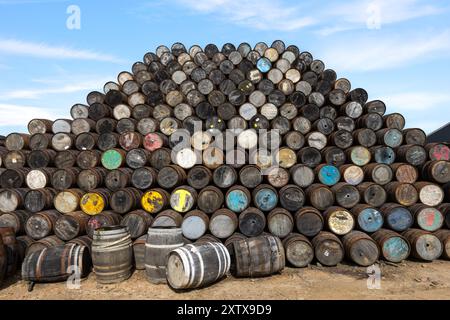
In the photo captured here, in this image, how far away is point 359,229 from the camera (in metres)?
6.20

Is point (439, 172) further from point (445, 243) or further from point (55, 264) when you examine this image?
point (55, 264)

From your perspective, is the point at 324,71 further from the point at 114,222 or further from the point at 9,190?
the point at 9,190

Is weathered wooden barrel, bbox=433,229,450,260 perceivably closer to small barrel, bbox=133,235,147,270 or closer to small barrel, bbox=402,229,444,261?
small barrel, bbox=402,229,444,261

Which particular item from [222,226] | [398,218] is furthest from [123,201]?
[398,218]

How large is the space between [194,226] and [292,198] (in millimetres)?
2130

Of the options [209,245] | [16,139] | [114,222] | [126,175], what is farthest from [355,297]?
[16,139]

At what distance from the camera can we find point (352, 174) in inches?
273

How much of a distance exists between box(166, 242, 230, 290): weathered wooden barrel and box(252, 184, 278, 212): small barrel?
178 cm

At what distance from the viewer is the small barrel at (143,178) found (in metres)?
6.68

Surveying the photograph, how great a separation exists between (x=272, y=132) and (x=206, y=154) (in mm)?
1811

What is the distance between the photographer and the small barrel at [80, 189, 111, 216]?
20.7 feet

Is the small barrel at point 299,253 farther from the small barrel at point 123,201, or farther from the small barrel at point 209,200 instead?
the small barrel at point 123,201

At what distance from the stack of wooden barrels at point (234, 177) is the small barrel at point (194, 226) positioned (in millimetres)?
21

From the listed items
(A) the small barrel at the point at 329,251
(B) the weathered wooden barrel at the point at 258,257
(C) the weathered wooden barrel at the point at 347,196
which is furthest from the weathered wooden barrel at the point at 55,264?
(C) the weathered wooden barrel at the point at 347,196
